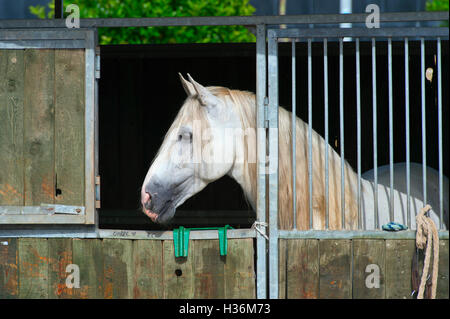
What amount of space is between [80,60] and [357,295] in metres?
2.01

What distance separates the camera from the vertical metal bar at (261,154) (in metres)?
3.10

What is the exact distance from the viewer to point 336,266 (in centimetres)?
312

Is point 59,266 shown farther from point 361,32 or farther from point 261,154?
point 361,32

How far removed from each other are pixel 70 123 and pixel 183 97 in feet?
9.08

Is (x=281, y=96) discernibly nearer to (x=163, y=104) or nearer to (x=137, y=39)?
(x=163, y=104)

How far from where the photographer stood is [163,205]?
126 inches

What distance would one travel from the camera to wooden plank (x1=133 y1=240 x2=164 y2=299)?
3.17 metres

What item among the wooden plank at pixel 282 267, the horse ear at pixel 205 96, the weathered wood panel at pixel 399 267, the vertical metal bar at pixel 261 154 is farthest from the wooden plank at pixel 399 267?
the horse ear at pixel 205 96

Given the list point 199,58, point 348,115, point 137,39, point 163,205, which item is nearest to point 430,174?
point 348,115

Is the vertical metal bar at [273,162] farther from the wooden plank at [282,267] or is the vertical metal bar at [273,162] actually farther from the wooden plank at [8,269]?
the wooden plank at [8,269]

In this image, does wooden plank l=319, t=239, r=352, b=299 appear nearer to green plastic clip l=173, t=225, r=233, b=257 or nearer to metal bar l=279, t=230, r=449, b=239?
metal bar l=279, t=230, r=449, b=239

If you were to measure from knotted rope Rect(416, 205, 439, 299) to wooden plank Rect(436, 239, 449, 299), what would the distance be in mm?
71

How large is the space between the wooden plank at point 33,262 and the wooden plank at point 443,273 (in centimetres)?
218

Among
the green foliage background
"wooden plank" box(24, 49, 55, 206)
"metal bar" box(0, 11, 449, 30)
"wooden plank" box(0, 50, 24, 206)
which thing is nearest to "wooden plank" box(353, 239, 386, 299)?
"metal bar" box(0, 11, 449, 30)
